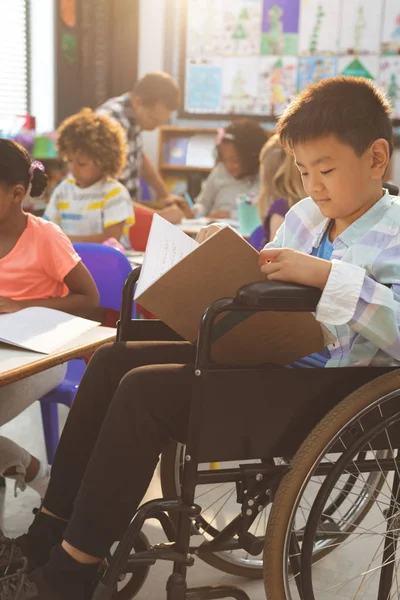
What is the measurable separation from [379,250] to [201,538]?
831mm

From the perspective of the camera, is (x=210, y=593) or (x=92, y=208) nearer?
(x=210, y=593)

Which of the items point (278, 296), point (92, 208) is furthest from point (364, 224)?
point (92, 208)

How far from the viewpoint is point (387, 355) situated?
1289 millimetres

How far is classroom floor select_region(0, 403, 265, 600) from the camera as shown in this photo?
165 cm

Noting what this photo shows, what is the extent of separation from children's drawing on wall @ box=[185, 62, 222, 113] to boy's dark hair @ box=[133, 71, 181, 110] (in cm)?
210

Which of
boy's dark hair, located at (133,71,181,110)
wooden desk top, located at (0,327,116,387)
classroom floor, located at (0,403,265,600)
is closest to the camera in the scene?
wooden desk top, located at (0,327,116,387)

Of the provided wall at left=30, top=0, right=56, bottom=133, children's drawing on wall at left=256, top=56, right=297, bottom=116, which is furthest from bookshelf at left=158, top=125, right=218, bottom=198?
wall at left=30, top=0, right=56, bottom=133

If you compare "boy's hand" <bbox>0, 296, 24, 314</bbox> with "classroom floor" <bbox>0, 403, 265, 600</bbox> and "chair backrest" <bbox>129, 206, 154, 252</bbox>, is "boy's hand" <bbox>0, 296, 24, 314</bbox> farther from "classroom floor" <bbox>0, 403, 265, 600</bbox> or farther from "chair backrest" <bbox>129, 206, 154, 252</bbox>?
"chair backrest" <bbox>129, 206, 154, 252</bbox>

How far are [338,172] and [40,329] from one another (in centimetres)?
60

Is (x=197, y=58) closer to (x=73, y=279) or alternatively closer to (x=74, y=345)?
(x=73, y=279)

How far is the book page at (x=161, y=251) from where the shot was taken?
1.16 metres

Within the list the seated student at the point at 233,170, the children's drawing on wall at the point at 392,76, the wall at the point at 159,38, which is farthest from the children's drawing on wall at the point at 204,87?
the seated student at the point at 233,170

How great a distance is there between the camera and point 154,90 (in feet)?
13.0

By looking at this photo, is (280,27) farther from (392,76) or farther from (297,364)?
(297,364)
